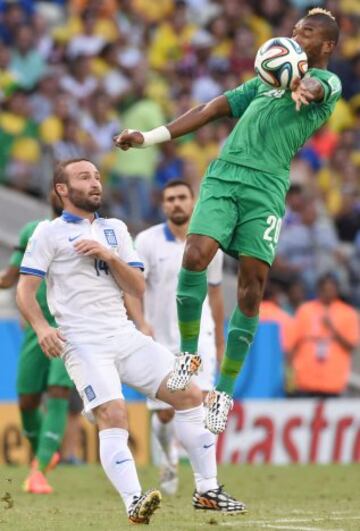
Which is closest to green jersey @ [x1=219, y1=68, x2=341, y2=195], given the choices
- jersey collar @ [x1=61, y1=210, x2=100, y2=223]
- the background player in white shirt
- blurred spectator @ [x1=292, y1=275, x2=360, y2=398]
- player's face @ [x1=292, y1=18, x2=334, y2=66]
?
player's face @ [x1=292, y1=18, x2=334, y2=66]

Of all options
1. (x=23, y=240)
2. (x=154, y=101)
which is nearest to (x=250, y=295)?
(x=23, y=240)

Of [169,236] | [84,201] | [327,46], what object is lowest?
[84,201]

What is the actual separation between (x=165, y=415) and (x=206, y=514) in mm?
2919

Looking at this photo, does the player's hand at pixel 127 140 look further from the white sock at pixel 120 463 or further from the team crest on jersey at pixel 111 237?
the white sock at pixel 120 463

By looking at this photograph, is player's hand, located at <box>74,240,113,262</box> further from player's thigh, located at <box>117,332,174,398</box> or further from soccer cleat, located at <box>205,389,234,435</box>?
soccer cleat, located at <box>205,389,234,435</box>

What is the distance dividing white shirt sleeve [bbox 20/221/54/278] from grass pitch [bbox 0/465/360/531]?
152 centimetres

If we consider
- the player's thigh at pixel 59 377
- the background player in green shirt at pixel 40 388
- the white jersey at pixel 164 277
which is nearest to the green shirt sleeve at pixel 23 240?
the background player in green shirt at pixel 40 388

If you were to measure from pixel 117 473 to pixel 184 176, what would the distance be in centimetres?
994

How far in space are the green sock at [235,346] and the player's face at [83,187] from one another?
4.17 feet

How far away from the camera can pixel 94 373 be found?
893cm

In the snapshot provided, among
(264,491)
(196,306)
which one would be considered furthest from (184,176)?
(196,306)

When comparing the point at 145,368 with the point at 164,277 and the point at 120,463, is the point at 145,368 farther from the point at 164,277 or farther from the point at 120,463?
the point at 164,277

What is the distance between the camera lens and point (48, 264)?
910 cm

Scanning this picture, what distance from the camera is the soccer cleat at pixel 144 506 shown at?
8.48m
